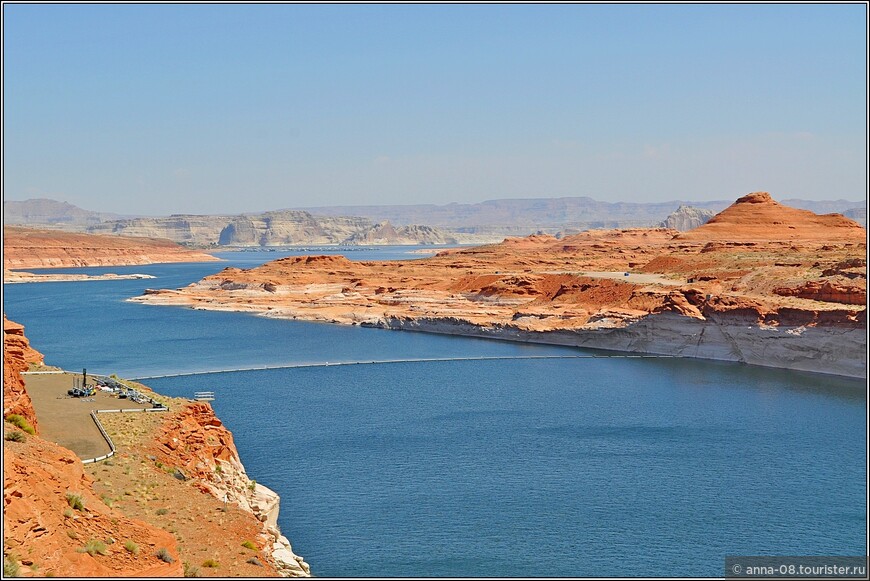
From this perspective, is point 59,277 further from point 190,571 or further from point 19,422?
point 190,571

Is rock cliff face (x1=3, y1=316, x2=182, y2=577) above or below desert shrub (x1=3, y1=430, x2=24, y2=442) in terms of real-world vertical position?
below

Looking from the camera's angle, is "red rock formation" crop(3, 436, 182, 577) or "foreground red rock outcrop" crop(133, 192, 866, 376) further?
"foreground red rock outcrop" crop(133, 192, 866, 376)

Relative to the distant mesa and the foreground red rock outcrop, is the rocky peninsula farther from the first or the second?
the distant mesa

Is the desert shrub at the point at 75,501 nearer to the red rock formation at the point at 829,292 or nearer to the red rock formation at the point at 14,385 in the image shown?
A: the red rock formation at the point at 14,385

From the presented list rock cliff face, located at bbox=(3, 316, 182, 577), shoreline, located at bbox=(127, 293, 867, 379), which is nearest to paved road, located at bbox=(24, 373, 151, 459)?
rock cliff face, located at bbox=(3, 316, 182, 577)

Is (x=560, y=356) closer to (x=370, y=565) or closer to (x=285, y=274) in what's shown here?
(x=370, y=565)
